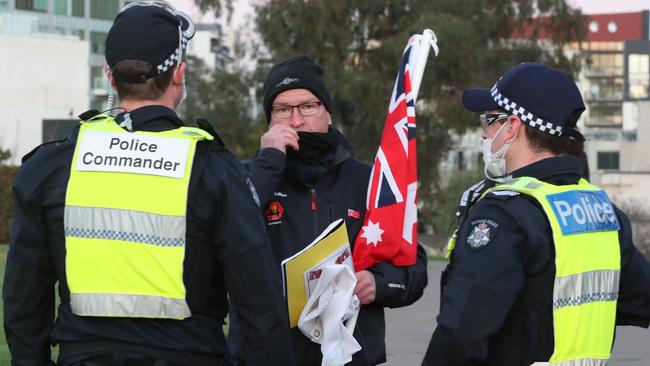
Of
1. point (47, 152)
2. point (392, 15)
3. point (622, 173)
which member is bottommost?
point (622, 173)

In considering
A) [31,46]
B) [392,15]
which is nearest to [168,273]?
[392,15]

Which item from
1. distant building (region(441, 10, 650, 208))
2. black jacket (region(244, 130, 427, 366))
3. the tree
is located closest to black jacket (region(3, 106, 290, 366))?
black jacket (region(244, 130, 427, 366))

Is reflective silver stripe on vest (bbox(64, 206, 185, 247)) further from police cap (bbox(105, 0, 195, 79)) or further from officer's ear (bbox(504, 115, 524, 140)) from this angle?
officer's ear (bbox(504, 115, 524, 140))

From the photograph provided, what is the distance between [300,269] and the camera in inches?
173

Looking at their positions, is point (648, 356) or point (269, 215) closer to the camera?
point (269, 215)

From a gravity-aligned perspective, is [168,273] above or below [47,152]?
below

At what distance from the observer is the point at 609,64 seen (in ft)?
463

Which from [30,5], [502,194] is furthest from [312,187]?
[30,5]

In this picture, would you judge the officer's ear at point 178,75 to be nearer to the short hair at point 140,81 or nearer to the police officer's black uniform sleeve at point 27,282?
the short hair at point 140,81

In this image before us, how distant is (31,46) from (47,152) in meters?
63.9

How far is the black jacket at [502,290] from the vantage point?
375 centimetres

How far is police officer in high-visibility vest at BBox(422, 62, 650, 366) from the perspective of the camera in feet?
12.4

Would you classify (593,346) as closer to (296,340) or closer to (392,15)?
(296,340)

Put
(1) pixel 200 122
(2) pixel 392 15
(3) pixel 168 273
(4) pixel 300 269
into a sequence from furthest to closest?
(2) pixel 392 15 → (4) pixel 300 269 → (1) pixel 200 122 → (3) pixel 168 273
